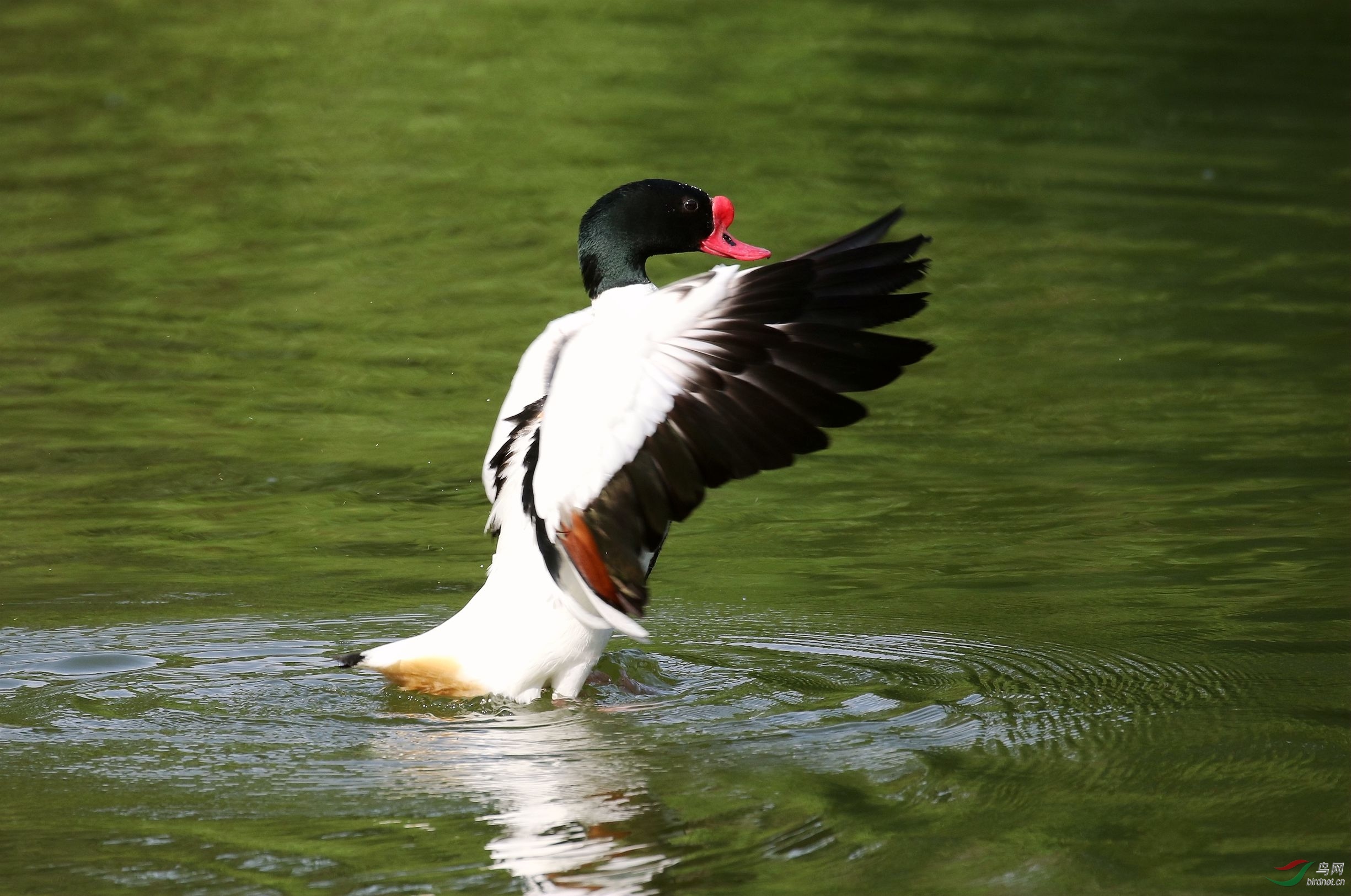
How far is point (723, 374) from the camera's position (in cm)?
522

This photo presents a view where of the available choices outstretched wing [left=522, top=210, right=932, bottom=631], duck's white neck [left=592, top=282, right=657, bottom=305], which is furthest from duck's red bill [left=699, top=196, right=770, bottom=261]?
outstretched wing [left=522, top=210, right=932, bottom=631]

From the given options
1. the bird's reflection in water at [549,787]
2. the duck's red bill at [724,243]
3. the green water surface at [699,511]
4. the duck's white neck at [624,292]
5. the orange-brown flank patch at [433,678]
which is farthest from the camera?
the duck's red bill at [724,243]

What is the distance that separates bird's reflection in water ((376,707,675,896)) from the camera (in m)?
4.54

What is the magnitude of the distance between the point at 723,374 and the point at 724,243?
6.29 feet

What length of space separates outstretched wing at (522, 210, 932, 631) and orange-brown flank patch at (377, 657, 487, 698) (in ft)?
2.96

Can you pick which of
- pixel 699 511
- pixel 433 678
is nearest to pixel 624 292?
pixel 433 678

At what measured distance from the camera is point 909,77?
18.6 metres

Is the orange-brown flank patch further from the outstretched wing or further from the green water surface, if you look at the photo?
the outstretched wing

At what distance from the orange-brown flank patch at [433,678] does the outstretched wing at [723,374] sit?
904 mm

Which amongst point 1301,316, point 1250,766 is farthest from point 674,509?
point 1301,316

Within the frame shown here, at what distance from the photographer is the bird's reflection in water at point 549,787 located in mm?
4539

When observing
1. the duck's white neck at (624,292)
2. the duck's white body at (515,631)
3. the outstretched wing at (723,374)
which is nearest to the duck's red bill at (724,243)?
the duck's white neck at (624,292)

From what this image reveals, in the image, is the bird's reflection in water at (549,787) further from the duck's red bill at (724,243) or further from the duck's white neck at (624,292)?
the duck's red bill at (724,243)

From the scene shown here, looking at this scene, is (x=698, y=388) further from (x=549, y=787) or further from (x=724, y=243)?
(x=724, y=243)
